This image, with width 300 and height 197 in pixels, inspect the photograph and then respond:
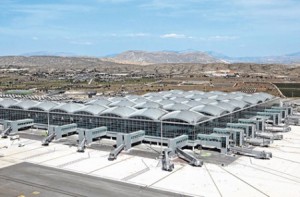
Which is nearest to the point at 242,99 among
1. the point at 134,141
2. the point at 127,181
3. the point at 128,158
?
the point at 134,141

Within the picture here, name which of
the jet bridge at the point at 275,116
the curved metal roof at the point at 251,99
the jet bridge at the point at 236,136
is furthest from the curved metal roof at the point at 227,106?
the jet bridge at the point at 236,136

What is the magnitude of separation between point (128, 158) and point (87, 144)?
47.0ft

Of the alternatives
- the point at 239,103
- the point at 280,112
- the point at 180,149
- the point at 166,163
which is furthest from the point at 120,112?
the point at 280,112

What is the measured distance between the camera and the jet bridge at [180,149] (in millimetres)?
62522

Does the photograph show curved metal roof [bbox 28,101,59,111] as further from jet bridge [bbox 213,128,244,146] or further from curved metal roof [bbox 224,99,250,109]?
curved metal roof [bbox 224,99,250,109]

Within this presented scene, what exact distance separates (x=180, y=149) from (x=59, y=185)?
2516 centimetres

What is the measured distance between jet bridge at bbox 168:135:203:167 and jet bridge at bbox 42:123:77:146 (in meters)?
28.6

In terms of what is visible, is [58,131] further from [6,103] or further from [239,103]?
[239,103]

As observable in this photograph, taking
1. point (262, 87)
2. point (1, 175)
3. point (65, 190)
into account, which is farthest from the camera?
point (262, 87)

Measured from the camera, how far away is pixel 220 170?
60.1 metres

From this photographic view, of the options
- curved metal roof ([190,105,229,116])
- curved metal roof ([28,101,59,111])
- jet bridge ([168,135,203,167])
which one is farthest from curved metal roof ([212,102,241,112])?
curved metal roof ([28,101,59,111])

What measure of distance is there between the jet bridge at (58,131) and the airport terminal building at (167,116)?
298 cm

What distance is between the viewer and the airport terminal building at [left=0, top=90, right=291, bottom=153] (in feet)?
251

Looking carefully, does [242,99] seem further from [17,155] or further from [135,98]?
[17,155]
